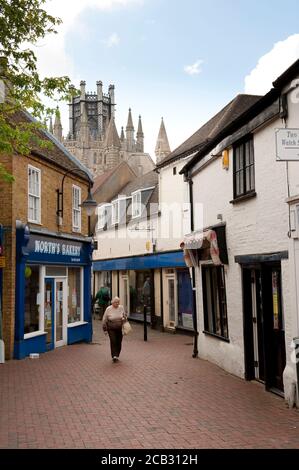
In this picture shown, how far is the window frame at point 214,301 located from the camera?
12.1 m

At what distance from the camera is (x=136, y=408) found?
26.3 ft

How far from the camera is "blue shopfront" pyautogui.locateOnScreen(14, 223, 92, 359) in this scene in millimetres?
13609

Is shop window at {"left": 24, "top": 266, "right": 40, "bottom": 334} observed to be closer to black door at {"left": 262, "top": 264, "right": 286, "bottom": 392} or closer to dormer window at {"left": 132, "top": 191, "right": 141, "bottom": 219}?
black door at {"left": 262, "top": 264, "right": 286, "bottom": 392}

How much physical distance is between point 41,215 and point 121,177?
2274 cm

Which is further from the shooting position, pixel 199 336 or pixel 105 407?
pixel 199 336

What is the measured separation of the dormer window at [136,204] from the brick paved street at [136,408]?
46.3ft

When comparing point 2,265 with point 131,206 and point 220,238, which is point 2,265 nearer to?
point 220,238

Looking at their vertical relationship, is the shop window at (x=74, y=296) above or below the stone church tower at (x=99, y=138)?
below

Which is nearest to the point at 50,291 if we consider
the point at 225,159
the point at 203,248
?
the point at 203,248

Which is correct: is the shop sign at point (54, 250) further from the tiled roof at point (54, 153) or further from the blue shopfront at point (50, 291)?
the tiled roof at point (54, 153)

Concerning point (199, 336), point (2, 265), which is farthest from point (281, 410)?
point (2, 265)

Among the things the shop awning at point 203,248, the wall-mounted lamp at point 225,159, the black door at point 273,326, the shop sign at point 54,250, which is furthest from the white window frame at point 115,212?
the black door at point 273,326

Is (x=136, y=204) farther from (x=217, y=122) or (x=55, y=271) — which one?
(x=55, y=271)

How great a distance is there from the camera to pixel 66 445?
6117 millimetres
